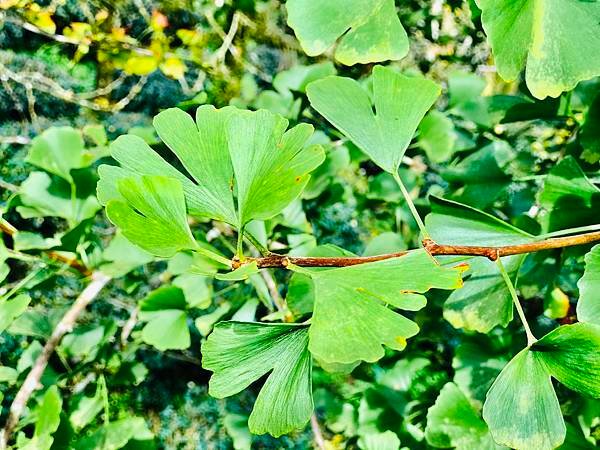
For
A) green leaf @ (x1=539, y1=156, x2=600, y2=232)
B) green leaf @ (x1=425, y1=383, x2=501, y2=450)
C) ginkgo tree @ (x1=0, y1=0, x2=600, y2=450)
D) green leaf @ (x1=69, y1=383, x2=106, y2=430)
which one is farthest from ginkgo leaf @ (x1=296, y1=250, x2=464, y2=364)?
green leaf @ (x1=69, y1=383, x2=106, y2=430)

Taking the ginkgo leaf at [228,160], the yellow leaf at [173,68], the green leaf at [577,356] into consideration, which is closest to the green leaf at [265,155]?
the ginkgo leaf at [228,160]

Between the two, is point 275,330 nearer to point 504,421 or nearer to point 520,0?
point 504,421

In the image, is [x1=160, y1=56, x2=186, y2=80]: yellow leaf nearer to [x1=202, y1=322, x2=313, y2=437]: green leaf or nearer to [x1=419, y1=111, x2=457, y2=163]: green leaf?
[x1=419, y1=111, x2=457, y2=163]: green leaf

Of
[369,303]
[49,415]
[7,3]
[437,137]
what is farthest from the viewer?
[7,3]

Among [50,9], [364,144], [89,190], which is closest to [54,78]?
[50,9]

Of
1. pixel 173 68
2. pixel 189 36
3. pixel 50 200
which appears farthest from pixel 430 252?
pixel 189 36

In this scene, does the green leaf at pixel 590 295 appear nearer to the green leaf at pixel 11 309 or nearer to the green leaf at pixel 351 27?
the green leaf at pixel 351 27

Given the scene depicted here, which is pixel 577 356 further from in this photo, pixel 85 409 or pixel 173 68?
pixel 173 68
